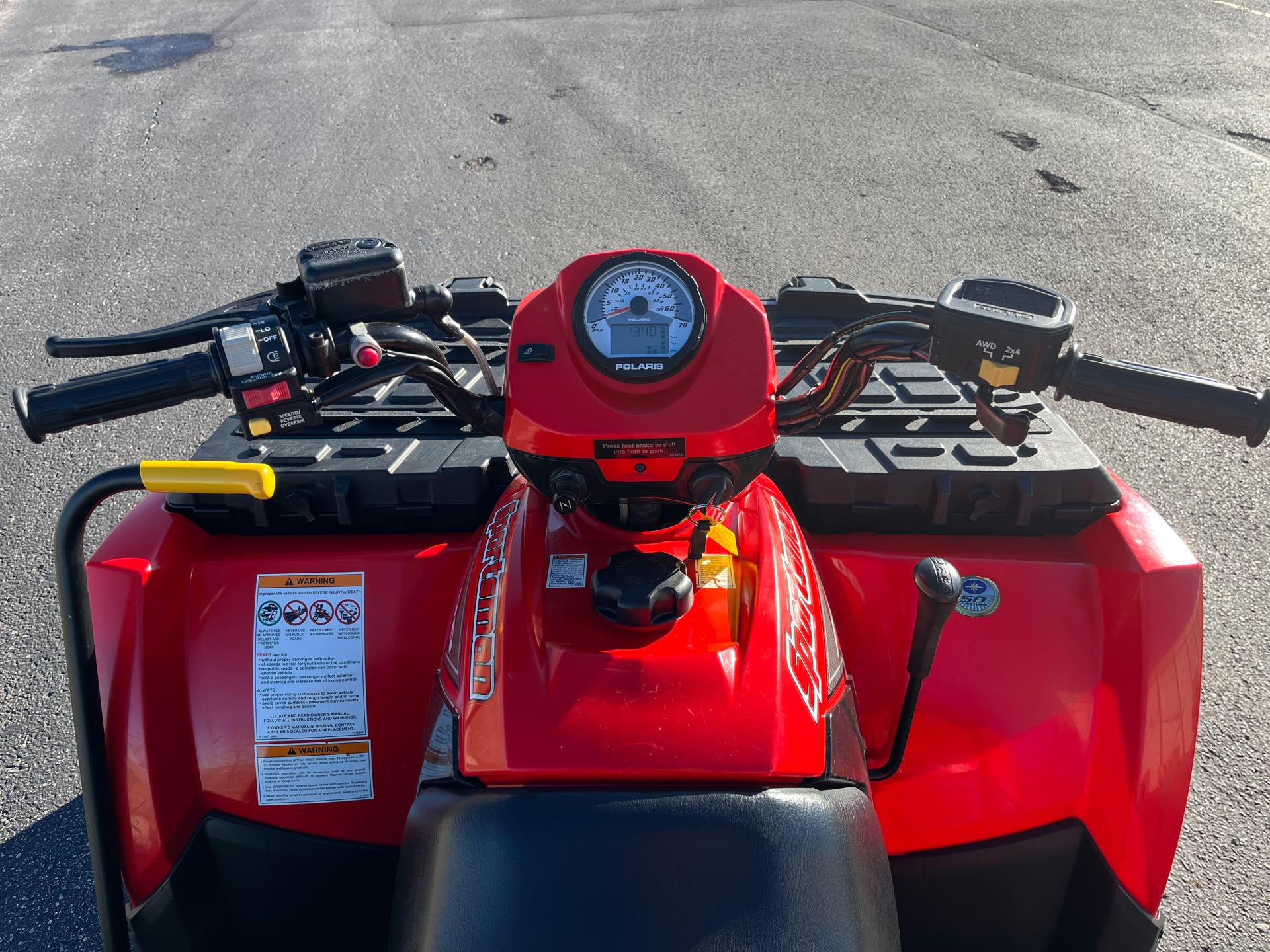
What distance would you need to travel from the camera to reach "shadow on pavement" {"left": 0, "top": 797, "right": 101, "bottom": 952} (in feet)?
7.88

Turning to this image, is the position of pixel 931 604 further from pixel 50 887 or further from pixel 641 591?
pixel 50 887

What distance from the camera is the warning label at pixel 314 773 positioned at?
6.63ft

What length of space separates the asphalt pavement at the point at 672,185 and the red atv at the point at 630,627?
2.66ft

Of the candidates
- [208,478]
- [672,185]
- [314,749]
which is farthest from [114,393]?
[672,185]

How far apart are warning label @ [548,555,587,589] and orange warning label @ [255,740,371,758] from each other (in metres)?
0.71

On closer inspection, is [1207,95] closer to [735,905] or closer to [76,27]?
[735,905]

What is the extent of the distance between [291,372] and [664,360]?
54cm

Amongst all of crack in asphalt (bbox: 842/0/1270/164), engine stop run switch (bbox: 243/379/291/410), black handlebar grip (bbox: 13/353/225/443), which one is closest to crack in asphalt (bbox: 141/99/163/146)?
crack in asphalt (bbox: 842/0/1270/164)

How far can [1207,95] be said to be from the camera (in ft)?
24.2

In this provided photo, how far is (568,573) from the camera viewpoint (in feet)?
5.32

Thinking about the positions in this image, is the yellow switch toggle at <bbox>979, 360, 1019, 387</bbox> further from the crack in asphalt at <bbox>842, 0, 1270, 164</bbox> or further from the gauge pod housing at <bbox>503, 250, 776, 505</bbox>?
the crack in asphalt at <bbox>842, 0, 1270, 164</bbox>

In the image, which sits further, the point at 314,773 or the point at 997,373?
the point at 314,773

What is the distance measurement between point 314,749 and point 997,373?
59.3 inches

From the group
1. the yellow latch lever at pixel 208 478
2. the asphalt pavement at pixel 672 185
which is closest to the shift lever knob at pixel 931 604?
the yellow latch lever at pixel 208 478
